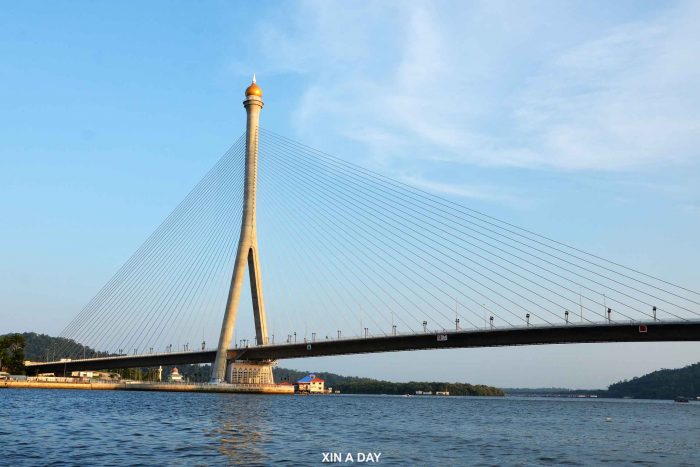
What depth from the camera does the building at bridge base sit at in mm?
96750

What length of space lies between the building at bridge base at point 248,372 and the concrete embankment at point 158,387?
2.46m

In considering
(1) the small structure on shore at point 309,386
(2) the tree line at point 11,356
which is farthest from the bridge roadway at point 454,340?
(1) the small structure on shore at point 309,386

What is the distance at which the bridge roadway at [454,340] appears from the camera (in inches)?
2712

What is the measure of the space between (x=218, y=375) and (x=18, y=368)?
5330 cm

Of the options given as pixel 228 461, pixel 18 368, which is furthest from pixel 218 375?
pixel 228 461

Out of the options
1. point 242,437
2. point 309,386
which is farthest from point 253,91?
point 309,386

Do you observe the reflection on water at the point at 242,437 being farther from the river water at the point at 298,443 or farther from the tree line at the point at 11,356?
the tree line at the point at 11,356

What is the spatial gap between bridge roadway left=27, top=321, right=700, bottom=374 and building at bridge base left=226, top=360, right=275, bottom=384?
1316 mm

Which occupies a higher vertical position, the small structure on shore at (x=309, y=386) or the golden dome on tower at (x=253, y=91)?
the golden dome on tower at (x=253, y=91)

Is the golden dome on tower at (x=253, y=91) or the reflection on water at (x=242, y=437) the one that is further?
the golden dome on tower at (x=253, y=91)

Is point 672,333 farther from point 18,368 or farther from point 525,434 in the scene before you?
point 18,368

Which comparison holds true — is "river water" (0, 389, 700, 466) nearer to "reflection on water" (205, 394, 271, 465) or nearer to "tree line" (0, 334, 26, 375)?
"reflection on water" (205, 394, 271, 465)

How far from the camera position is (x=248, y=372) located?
99.0 meters

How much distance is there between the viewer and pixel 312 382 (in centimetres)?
15488
